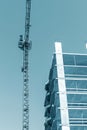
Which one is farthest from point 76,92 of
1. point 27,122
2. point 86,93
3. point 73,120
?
point 27,122

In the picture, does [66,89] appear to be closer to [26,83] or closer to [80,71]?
[80,71]

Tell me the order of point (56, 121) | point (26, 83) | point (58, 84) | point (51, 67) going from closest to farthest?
1. point (56, 121)
2. point (58, 84)
3. point (51, 67)
4. point (26, 83)

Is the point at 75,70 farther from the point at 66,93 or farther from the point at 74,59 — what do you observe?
the point at 66,93

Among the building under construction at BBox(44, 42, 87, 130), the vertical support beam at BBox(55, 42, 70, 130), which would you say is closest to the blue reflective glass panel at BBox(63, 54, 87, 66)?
the building under construction at BBox(44, 42, 87, 130)

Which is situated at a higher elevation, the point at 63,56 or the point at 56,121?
the point at 63,56

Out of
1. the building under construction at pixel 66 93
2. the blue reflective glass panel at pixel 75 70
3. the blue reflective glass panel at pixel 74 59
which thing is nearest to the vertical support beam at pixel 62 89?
the building under construction at pixel 66 93

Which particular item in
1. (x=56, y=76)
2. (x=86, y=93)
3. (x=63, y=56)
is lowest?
(x=86, y=93)

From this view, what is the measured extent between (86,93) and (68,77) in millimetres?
7338

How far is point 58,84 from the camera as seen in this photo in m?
87.9

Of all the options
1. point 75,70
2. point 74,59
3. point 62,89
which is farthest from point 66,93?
point 74,59

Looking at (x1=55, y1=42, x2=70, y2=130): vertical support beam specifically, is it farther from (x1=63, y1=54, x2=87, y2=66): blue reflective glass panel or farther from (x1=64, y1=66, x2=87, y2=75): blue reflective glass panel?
(x1=63, y1=54, x2=87, y2=66): blue reflective glass panel

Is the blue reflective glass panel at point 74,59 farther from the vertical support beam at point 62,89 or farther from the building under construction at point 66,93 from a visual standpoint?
the vertical support beam at point 62,89

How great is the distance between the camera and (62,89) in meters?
86.8

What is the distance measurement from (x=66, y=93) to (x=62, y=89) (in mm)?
1706
